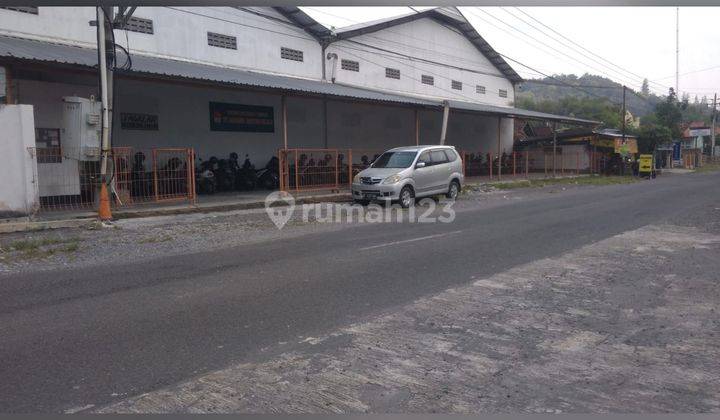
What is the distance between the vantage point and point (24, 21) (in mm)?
15906

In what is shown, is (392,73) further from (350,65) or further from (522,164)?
(522,164)

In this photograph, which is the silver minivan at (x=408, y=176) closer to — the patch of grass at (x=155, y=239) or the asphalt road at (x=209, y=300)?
the asphalt road at (x=209, y=300)

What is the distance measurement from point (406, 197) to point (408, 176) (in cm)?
62

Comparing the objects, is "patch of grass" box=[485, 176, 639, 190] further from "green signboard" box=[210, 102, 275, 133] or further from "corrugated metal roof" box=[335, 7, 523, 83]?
"green signboard" box=[210, 102, 275, 133]

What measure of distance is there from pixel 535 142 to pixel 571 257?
31.8m

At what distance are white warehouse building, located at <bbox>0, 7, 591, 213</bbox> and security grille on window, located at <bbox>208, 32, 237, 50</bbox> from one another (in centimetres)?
4

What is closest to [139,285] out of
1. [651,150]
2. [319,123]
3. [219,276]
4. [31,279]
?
[219,276]

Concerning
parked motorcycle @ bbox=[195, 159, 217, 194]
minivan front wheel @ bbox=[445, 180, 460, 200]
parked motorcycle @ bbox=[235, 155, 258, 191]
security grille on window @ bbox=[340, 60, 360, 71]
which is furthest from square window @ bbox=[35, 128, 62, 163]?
security grille on window @ bbox=[340, 60, 360, 71]

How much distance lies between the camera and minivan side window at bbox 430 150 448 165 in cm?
1756

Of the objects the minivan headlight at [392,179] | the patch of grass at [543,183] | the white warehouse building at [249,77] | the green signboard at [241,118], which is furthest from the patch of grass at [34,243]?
the patch of grass at [543,183]

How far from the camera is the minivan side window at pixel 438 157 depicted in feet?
57.6

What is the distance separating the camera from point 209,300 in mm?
6297

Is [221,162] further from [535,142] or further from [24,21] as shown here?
[535,142]

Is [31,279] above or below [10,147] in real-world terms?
below
